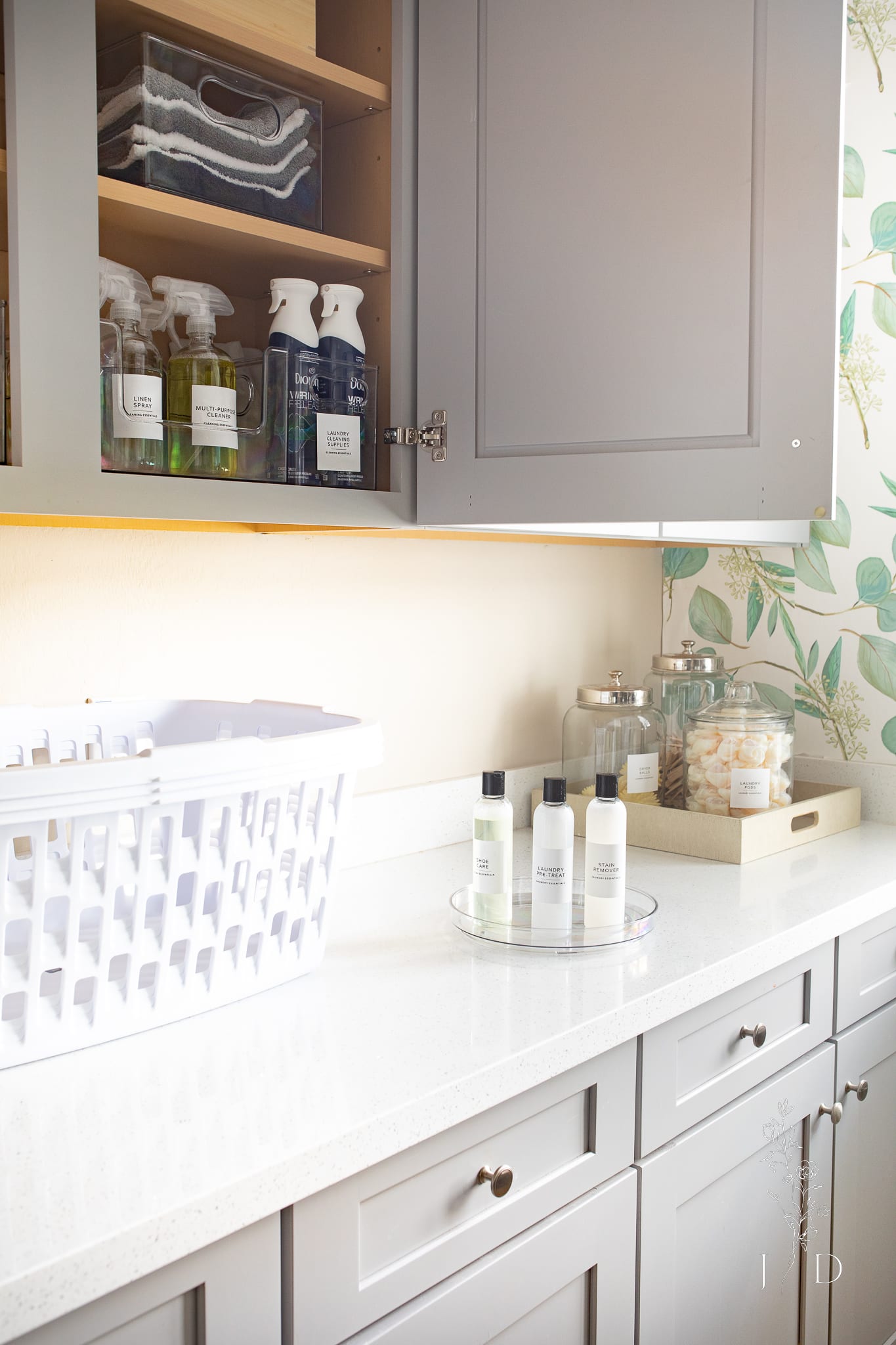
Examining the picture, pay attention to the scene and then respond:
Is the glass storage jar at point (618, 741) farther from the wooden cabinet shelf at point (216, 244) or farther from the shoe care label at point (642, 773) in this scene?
the wooden cabinet shelf at point (216, 244)

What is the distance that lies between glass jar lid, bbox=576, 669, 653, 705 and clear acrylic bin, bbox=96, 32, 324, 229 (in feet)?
2.95

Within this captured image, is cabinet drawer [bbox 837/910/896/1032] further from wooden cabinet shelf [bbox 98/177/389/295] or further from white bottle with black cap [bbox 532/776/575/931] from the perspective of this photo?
wooden cabinet shelf [bbox 98/177/389/295]

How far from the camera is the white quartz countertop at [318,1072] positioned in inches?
29.4

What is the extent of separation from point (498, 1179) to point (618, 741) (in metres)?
1.00

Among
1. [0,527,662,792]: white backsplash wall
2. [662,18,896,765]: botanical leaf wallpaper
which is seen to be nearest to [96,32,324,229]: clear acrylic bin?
[0,527,662,792]: white backsplash wall

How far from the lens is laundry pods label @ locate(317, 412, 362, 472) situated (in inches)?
51.9

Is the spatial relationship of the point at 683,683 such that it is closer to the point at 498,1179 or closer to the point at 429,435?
the point at 429,435

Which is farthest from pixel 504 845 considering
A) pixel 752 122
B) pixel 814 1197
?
pixel 752 122

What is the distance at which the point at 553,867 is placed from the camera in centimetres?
130

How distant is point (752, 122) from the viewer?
3.73ft

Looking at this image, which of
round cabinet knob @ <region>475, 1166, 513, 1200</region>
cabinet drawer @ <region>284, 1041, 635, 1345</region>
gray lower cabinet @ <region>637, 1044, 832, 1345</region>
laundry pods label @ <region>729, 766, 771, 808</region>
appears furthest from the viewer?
laundry pods label @ <region>729, 766, 771, 808</region>

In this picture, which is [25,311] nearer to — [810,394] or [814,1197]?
[810,394]

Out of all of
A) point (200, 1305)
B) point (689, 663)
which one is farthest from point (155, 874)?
point (689, 663)

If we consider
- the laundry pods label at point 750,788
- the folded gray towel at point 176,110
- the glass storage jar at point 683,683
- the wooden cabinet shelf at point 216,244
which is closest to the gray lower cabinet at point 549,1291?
the laundry pods label at point 750,788
